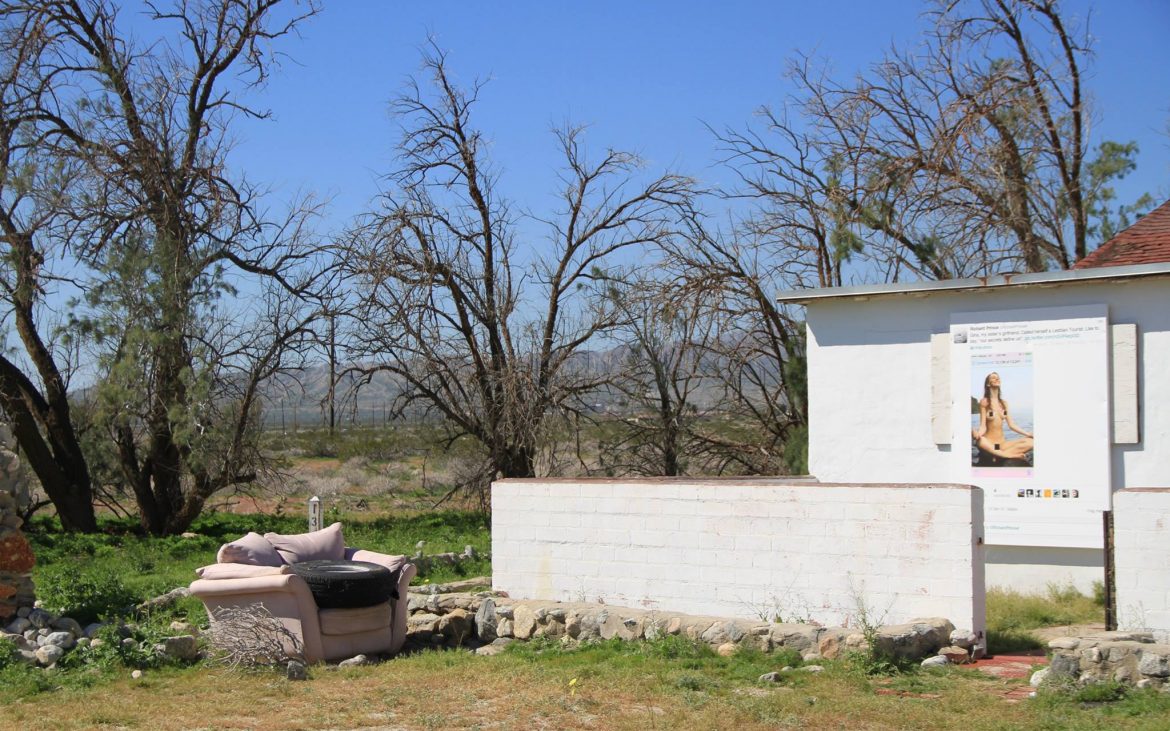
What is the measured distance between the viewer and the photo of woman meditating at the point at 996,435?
36.8ft

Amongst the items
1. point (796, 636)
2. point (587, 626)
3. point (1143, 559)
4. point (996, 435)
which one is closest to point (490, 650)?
point (587, 626)

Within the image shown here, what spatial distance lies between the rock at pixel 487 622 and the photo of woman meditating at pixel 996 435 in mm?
5165

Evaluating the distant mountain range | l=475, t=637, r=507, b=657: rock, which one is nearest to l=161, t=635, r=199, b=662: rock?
l=475, t=637, r=507, b=657: rock

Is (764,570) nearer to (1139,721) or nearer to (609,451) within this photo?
(1139,721)

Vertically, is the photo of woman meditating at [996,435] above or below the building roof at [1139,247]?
below

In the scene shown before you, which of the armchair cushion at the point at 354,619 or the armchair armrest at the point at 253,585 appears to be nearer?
the armchair armrest at the point at 253,585

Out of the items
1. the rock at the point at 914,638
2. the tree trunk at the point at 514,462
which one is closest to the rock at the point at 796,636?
the rock at the point at 914,638

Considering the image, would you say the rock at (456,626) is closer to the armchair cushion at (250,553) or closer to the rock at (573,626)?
the rock at (573,626)

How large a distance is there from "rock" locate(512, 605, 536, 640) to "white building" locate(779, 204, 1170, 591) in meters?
3.96

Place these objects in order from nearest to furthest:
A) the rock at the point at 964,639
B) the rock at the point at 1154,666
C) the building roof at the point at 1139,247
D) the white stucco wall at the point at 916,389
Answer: the rock at the point at 1154,666, the rock at the point at 964,639, the white stucco wall at the point at 916,389, the building roof at the point at 1139,247

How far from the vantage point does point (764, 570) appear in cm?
952

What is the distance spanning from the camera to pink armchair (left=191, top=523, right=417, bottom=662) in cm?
953

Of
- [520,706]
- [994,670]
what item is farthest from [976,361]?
[520,706]

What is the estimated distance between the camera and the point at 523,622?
1034cm
